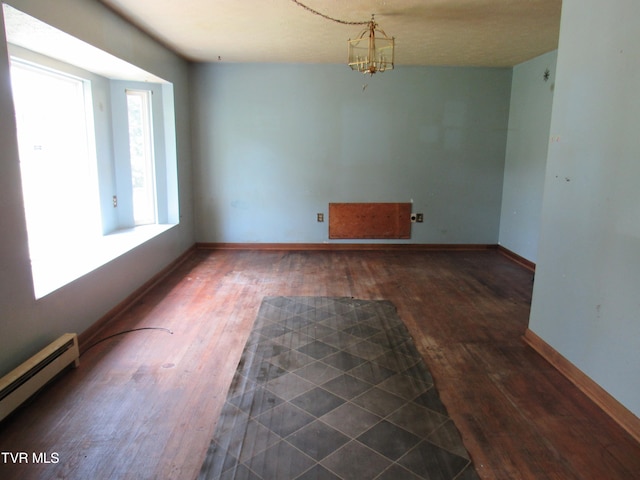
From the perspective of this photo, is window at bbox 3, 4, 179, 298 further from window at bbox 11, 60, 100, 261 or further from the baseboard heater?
the baseboard heater

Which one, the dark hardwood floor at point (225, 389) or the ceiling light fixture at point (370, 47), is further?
the ceiling light fixture at point (370, 47)

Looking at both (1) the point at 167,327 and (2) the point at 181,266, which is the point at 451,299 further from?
(2) the point at 181,266

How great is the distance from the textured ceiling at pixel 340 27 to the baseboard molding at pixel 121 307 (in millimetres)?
2326

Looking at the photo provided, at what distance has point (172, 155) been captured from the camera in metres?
4.72

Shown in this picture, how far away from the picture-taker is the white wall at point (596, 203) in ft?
6.44

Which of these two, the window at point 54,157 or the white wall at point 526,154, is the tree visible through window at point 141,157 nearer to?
the window at point 54,157

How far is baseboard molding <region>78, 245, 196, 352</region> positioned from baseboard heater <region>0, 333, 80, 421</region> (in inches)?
12.3

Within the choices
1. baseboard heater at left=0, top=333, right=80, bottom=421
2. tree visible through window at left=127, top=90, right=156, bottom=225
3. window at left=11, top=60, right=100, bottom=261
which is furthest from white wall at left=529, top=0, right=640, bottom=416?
tree visible through window at left=127, top=90, right=156, bottom=225

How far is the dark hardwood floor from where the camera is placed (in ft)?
5.67

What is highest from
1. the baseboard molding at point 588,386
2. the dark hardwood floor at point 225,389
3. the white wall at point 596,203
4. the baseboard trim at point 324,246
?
the white wall at point 596,203

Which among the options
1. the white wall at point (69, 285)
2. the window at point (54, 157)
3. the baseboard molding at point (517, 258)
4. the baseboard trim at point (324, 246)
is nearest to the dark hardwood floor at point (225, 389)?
the white wall at point (69, 285)

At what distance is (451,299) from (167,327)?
2.47 m

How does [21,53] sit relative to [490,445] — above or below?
above

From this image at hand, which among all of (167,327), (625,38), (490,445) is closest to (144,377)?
(167,327)
